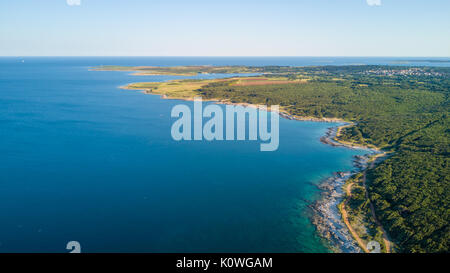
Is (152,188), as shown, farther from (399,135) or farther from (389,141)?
(399,135)

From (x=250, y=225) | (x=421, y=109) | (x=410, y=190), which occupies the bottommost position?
(x=250, y=225)

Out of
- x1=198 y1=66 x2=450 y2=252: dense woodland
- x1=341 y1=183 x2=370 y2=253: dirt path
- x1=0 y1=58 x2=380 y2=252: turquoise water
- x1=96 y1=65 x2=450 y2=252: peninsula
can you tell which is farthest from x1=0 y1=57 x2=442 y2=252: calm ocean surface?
x1=198 y1=66 x2=450 y2=252: dense woodland

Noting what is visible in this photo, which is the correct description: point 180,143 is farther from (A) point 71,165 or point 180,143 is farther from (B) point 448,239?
(B) point 448,239

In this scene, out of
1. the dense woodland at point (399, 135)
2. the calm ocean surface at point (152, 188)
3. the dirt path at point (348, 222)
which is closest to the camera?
the dirt path at point (348, 222)

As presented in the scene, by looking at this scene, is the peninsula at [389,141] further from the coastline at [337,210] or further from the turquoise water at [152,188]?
the turquoise water at [152,188]

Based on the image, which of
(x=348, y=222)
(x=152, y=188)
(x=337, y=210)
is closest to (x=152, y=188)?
(x=152, y=188)

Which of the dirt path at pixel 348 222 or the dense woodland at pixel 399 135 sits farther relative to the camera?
the dense woodland at pixel 399 135

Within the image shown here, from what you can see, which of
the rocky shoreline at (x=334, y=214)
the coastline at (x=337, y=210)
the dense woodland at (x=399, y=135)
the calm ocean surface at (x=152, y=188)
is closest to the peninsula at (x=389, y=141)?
the dense woodland at (x=399, y=135)
